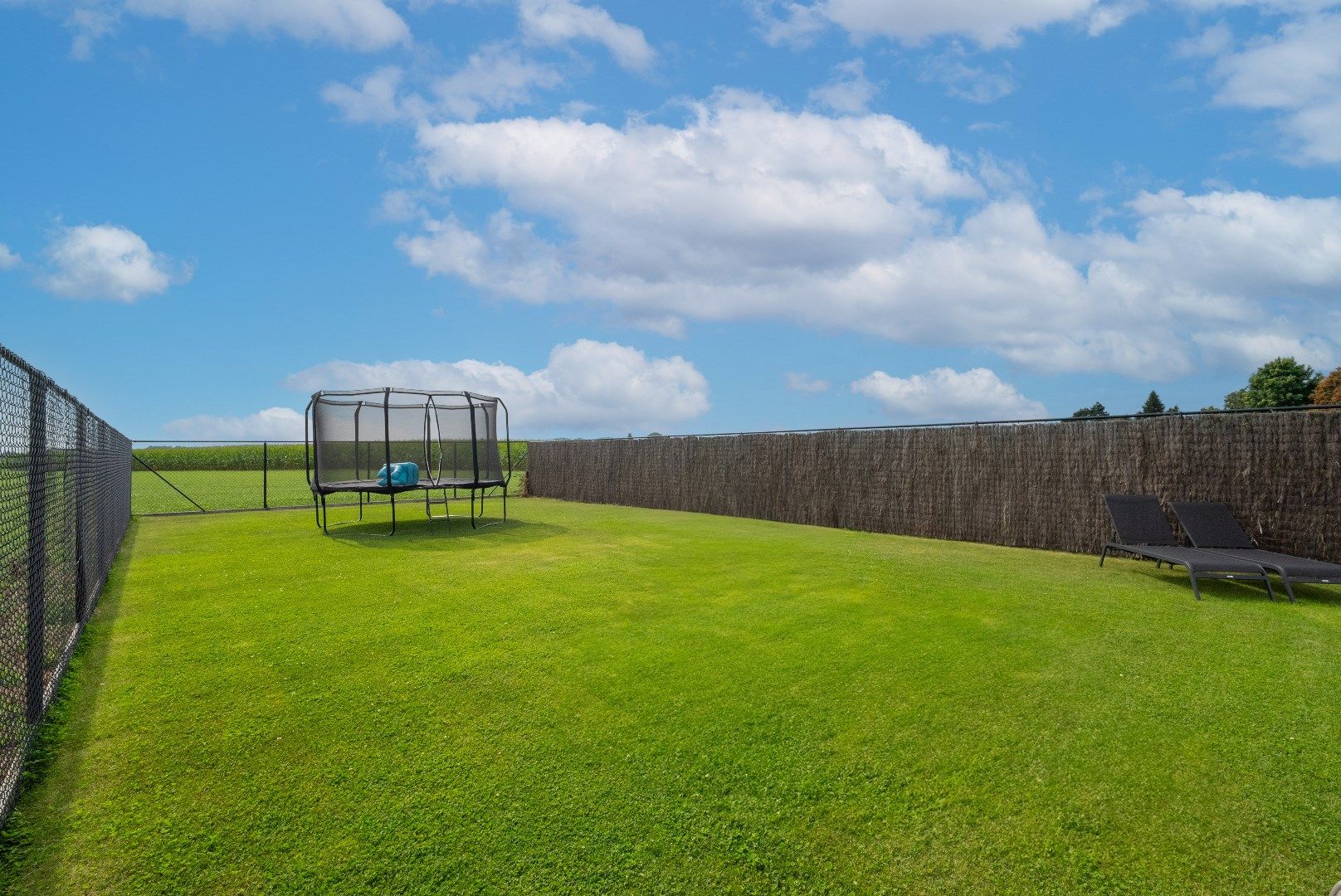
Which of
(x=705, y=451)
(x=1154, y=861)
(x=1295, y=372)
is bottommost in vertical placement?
(x=1154, y=861)

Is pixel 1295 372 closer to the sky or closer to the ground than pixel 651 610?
closer to the sky

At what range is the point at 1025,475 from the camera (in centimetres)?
788

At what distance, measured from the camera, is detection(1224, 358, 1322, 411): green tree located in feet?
126

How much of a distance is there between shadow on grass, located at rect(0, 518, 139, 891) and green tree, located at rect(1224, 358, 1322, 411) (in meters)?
48.1

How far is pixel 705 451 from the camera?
39.6ft

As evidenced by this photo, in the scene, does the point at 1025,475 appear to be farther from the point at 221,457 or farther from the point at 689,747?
the point at 221,457

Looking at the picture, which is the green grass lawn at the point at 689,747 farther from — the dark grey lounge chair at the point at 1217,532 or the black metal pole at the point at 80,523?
the dark grey lounge chair at the point at 1217,532

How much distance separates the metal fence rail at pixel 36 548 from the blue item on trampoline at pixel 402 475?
360 centimetres

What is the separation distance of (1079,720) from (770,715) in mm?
1174

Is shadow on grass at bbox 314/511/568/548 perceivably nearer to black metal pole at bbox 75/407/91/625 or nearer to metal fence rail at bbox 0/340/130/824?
black metal pole at bbox 75/407/91/625

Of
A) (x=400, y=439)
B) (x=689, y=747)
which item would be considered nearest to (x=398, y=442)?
(x=400, y=439)

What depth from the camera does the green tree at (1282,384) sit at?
1512 inches

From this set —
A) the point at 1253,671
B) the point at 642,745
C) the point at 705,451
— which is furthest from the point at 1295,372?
the point at 642,745

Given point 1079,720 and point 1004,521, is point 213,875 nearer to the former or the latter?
point 1079,720
